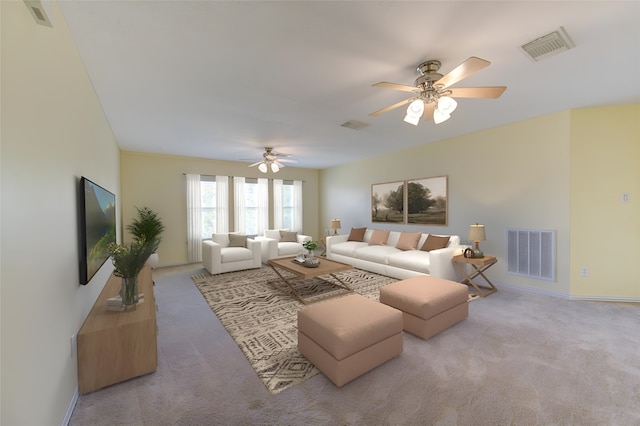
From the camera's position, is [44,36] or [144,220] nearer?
[44,36]

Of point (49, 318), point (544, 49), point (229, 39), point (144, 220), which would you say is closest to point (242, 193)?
point (144, 220)

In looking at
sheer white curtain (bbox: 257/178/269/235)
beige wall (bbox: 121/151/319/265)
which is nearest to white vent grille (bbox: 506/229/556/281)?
sheer white curtain (bbox: 257/178/269/235)

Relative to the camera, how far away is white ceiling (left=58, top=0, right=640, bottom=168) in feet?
5.47

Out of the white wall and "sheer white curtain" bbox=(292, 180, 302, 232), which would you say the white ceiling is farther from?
"sheer white curtain" bbox=(292, 180, 302, 232)

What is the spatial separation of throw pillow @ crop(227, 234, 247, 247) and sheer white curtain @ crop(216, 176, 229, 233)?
2.95 feet

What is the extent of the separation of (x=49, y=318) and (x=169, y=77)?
221 cm

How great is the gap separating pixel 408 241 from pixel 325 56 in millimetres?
3941

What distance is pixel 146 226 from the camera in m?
5.33

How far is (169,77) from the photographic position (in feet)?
8.04

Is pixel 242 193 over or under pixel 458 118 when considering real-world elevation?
under

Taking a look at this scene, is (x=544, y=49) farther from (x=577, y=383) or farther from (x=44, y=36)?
(x=44, y=36)

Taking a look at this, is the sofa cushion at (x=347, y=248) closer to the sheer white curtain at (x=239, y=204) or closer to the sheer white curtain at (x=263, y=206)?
the sheer white curtain at (x=263, y=206)

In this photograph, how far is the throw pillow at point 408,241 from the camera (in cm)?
501

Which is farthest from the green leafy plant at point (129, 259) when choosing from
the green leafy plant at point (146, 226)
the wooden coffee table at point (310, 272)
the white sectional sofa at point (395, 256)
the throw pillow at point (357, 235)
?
the throw pillow at point (357, 235)
